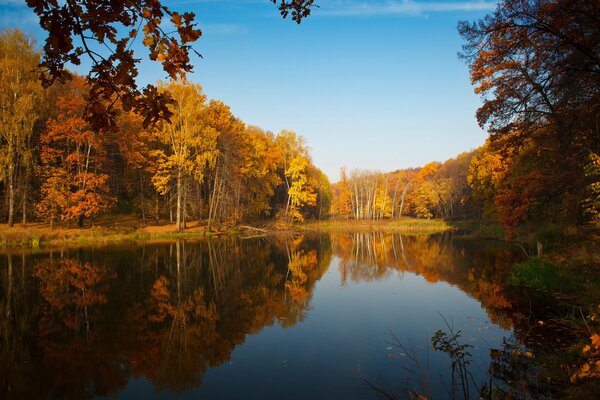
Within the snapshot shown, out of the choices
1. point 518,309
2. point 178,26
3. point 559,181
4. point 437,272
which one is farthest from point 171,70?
point 437,272

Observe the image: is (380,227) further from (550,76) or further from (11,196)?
(550,76)

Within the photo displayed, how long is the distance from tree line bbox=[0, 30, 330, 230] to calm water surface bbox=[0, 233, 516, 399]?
10058 millimetres

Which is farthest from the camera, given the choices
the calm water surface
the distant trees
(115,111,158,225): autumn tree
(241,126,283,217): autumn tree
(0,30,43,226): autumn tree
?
the distant trees

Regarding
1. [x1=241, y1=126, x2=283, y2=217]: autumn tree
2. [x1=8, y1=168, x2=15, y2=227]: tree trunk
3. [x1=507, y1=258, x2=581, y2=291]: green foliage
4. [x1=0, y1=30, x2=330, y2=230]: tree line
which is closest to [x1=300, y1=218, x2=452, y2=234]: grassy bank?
[x1=241, y1=126, x2=283, y2=217]: autumn tree

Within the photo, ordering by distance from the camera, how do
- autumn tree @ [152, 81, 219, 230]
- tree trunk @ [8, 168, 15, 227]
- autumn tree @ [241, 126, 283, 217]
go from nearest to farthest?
tree trunk @ [8, 168, 15, 227] < autumn tree @ [152, 81, 219, 230] < autumn tree @ [241, 126, 283, 217]

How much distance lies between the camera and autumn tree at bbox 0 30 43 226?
23.7 metres

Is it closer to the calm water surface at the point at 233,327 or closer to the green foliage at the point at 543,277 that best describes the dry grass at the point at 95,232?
A: the calm water surface at the point at 233,327

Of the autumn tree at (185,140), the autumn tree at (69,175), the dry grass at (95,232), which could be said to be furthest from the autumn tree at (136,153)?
the autumn tree at (69,175)

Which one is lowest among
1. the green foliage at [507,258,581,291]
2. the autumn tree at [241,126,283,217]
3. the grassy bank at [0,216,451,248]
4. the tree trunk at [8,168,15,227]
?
the green foliage at [507,258,581,291]

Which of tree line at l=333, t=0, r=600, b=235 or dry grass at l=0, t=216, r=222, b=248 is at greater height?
tree line at l=333, t=0, r=600, b=235

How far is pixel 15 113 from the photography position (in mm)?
23781

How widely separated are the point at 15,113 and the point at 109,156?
1063 centimetres

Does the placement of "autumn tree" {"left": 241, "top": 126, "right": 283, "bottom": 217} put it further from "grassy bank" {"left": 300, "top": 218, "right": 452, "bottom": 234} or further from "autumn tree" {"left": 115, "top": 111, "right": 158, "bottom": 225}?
"autumn tree" {"left": 115, "top": 111, "right": 158, "bottom": 225}

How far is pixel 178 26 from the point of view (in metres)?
2.56
